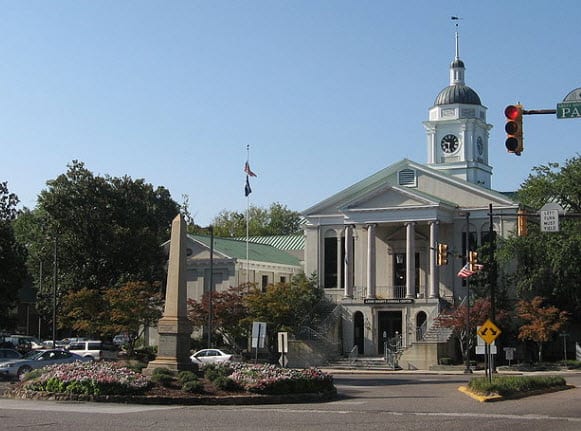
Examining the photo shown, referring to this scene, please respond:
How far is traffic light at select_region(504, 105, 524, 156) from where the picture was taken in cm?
1992

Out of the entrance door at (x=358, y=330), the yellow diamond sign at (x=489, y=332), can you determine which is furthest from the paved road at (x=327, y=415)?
the entrance door at (x=358, y=330)

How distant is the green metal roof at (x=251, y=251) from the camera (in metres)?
74.2

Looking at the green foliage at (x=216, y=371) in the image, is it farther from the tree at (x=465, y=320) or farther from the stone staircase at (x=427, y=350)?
the stone staircase at (x=427, y=350)

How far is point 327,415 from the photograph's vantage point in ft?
81.7

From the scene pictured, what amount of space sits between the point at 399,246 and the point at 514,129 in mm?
48651

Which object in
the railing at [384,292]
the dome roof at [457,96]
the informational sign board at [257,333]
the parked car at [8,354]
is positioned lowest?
the parked car at [8,354]

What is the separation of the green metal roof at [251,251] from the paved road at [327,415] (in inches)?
1664

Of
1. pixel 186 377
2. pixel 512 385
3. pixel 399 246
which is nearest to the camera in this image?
pixel 186 377

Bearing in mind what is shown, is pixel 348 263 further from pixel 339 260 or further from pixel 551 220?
pixel 551 220

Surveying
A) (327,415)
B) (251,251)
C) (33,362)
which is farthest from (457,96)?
(327,415)

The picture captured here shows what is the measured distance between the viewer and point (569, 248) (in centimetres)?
5788

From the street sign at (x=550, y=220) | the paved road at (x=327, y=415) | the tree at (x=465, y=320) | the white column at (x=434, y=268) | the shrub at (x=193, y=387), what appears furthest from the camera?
the white column at (x=434, y=268)

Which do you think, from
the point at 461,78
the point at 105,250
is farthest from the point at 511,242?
the point at 105,250

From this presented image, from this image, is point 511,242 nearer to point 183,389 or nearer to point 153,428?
point 183,389
